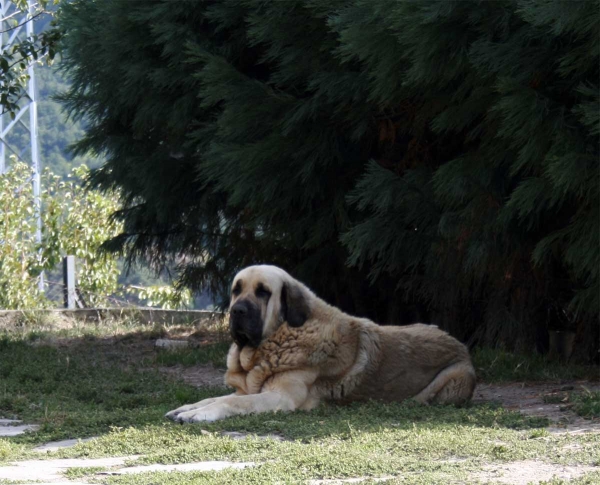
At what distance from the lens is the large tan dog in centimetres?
610

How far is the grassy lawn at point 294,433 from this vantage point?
402cm

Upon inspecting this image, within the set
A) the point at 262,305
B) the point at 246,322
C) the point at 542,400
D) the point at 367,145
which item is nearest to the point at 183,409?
the point at 246,322

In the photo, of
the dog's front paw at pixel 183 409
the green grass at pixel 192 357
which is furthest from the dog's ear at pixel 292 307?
the green grass at pixel 192 357

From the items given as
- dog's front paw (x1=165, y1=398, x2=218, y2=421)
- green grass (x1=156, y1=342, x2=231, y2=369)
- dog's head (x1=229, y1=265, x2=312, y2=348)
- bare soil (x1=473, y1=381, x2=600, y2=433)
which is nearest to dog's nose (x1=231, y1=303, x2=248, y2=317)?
dog's head (x1=229, y1=265, x2=312, y2=348)

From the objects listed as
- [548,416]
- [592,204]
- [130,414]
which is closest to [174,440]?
[130,414]

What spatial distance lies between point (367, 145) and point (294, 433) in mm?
4235

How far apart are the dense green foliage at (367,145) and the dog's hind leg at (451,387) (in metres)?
1.18

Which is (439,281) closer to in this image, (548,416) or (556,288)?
(556,288)

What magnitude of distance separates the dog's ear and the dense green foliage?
4.72 ft

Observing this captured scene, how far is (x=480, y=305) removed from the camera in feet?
29.4

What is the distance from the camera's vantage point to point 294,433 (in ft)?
16.4

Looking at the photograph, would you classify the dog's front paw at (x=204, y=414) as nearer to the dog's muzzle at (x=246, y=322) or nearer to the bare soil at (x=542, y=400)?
the dog's muzzle at (x=246, y=322)

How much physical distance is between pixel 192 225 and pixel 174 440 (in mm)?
5838

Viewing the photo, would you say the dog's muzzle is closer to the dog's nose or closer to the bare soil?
the dog's nose
